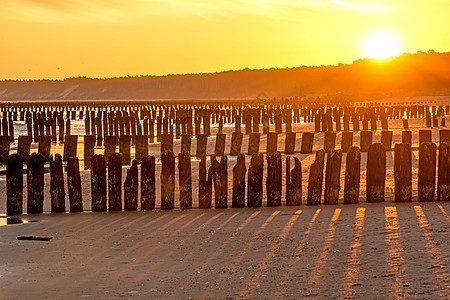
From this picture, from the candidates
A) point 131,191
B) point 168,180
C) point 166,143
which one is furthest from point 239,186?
point 166,143

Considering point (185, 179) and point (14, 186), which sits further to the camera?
point (14, 186)

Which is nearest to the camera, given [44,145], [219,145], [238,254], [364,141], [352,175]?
[238,254]

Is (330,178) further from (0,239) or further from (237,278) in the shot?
(0,239)

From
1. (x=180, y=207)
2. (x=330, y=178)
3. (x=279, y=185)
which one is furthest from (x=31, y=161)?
(x=330, y=178)

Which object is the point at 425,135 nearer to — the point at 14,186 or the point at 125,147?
the point at 125,147

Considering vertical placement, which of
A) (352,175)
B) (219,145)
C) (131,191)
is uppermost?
(352,175)

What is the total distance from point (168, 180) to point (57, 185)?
54.7 inches

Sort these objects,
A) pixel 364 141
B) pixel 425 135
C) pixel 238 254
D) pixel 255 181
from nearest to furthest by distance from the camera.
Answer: pixel 238 254 < pixel 255 181 < pixel 425 135 < pixel 364 141

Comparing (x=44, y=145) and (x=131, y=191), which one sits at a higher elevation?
(x=44, y=145)

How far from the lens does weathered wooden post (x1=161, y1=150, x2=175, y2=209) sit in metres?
8.27

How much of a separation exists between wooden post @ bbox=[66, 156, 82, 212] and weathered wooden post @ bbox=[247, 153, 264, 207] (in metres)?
2.11

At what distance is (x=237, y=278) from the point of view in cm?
515

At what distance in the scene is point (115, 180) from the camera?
825cm

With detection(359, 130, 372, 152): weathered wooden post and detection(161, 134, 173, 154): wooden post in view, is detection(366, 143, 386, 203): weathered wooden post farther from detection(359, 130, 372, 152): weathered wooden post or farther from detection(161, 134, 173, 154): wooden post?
detection(161, 134, 173, 154): wooden post
